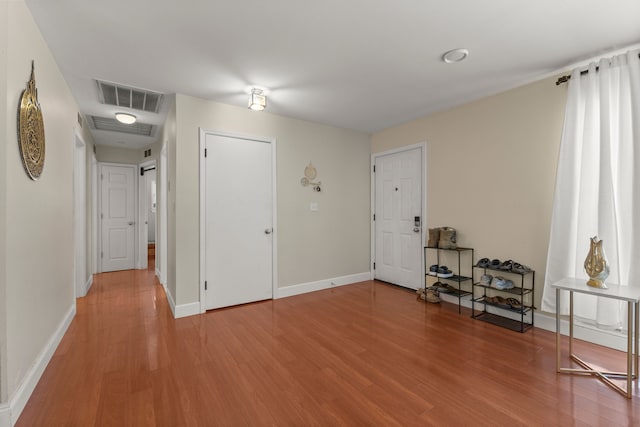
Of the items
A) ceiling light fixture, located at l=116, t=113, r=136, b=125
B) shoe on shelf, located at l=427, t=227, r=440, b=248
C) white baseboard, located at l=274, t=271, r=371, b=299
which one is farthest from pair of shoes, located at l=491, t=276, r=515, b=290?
ceiling light fixture, located at l=116, t=113, r=136, b=125

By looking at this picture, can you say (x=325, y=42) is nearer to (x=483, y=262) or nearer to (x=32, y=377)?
(x=483, y=262)

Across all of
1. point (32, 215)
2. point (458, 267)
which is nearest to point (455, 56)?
point (458, 267)

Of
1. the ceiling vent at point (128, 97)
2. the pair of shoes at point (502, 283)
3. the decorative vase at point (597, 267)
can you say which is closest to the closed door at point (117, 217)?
the ceiling vent at point (128, 97)

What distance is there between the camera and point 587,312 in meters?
2.51

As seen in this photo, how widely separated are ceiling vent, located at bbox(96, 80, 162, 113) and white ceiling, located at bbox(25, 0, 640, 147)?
15 centimetres

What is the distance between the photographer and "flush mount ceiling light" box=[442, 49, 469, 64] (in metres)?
2.35

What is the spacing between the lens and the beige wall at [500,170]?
2.83m

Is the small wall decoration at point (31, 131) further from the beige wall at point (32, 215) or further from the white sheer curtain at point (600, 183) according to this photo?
the white sheer curtain at point (600, 183)

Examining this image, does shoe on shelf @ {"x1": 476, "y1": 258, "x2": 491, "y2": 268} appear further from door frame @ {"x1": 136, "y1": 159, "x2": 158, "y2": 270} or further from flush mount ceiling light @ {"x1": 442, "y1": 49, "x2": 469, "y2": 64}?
door frame @ {"x1": 136, "y1": 159, "x2": 158, "y2": 270}

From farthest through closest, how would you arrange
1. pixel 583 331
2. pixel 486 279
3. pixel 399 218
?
pixel 399 218 → pixel 486 279 → pixel 583 331

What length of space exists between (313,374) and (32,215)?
2.21 metres

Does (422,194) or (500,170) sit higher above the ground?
(500,170)

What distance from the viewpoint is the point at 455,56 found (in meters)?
2.42

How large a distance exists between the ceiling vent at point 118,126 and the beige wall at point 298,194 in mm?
1709
